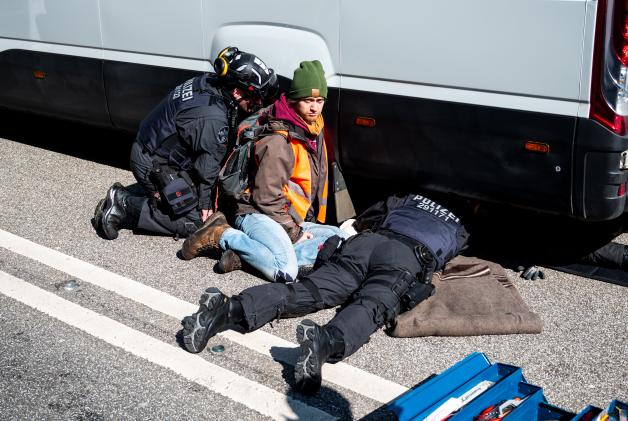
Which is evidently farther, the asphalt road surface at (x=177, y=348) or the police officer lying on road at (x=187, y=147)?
the police officer lying on road at (x=187, y=147)

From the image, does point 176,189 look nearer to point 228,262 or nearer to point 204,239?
point 204,239

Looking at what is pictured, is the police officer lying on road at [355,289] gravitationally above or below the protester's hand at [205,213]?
above

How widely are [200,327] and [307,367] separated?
0.60m

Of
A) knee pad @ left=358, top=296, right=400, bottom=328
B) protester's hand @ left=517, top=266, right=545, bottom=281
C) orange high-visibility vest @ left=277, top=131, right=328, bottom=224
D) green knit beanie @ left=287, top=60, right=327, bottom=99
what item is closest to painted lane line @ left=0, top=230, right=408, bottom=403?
knee pad @ left=358, top=296, right=400, bottom=328

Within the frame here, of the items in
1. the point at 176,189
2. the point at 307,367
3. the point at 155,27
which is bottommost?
the point at 307,367

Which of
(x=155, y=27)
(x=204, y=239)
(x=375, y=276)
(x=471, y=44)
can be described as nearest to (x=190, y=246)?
(x=204, y=239)

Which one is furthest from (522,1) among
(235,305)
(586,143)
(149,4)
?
(149,4)

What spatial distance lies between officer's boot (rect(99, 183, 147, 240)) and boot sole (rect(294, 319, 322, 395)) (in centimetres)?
213

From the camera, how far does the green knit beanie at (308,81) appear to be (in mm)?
5008

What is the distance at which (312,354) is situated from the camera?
3.74 m

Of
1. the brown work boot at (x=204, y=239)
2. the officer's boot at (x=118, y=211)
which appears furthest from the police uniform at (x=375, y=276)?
the officer's boot at (x=118, y=211)

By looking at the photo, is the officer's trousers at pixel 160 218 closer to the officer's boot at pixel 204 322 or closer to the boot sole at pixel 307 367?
the officer's boot at pixel 204 322

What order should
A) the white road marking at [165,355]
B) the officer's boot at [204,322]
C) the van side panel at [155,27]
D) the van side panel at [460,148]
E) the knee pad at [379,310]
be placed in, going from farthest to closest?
the van side panel at [155,27] < the van side panel at [460,148] < the knee pad at [379,310] < the officer's boot at [204,322] < the white road marking at [165,355]

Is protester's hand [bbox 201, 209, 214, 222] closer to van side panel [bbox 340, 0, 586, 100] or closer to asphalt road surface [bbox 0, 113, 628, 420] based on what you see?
asphalt road surface [bbox 0, 113, 628, 420]
